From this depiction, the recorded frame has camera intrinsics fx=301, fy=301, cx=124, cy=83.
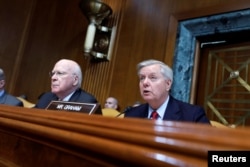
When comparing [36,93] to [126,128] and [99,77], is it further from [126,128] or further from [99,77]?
[126,128]

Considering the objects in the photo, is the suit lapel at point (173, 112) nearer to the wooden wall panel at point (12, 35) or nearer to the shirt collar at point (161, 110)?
the shirt collar at point (161, 110)

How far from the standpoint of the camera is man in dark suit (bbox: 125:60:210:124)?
208 cm

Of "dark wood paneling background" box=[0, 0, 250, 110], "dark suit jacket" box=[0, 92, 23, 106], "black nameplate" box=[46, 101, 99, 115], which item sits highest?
"dark wood paneling background" box=[0, 0, 250, 110]

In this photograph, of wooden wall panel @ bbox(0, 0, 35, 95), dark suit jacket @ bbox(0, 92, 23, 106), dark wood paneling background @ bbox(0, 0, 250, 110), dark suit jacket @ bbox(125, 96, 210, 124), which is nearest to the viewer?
dark suit jacket @ bbox(125, 96, 210, 124)

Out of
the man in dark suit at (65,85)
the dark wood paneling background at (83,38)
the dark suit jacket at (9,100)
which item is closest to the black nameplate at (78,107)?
the man in dark suit at (65,85)

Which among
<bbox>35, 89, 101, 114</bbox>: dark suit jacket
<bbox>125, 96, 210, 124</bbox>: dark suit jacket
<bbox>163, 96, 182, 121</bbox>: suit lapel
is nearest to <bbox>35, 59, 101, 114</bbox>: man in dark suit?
<bbox>35, 89, 101, 114</bbox>: dark suit jacket

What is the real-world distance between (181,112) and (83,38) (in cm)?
294

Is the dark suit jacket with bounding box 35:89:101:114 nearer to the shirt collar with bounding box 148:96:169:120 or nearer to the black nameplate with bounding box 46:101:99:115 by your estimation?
the shirt collar with bounding box 148:96:169:120

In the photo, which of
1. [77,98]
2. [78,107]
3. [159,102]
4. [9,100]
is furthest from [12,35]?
[78,107]

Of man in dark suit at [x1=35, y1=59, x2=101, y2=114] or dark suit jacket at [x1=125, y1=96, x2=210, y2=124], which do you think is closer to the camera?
dark suit jacket at [x1=125, y1=96, x2=210, y2=124]

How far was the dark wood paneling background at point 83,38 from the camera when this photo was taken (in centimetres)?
367

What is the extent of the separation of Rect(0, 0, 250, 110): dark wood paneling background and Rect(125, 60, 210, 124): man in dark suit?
1136mm

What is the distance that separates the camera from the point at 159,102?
225cm

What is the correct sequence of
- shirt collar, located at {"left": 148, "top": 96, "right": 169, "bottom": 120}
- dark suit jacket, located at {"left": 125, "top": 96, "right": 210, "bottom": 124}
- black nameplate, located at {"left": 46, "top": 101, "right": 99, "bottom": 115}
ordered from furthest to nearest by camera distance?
shirt collar, located at {"left": 148, "top": 96, "right": 169, "bottom": 120} < dark suit jacket, located at {"left": 125, "top": 96, "right": 210, "bottom": 124} < black nameplate, located at {"left": 46, "top": 101, "right": 99, "bottom": 115}
